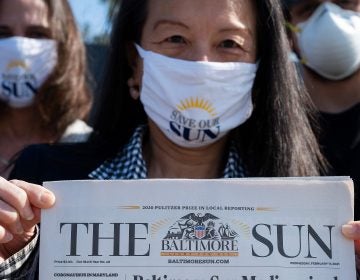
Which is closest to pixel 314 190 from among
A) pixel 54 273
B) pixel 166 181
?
pixel 166 181

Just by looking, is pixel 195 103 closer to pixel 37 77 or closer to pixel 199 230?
pixel 199 230

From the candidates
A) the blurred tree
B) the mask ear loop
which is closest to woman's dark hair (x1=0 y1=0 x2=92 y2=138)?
Answer: the blurred tree

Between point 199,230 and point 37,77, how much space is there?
195 centimetres

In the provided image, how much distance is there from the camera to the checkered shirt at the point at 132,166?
2357mm

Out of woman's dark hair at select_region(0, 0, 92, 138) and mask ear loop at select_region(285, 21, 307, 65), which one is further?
woman's dark hair at select_region(0, 0, 92, 138)

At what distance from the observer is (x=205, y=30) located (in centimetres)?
227

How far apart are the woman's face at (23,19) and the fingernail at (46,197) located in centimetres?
186

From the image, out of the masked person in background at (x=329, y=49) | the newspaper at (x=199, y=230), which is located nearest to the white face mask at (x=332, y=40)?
the masked person in background at (x=329, y=49)

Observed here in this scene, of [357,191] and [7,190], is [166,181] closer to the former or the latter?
[7,190]

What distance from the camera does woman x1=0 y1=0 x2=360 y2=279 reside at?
90.5 inches

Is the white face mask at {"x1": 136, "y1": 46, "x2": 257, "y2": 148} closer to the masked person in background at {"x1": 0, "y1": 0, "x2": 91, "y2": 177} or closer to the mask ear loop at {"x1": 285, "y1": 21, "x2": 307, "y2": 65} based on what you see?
the mask ear loop at {"x1": 285, "y1": 21, "x2": 307, "y2": 65}

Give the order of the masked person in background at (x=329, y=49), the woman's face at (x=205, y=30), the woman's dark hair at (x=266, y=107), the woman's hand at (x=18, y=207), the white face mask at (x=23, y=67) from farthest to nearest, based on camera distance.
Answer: the white face mask at (x=23, y=67)
the masked person in background at (x=329, y=49)
the woman's dark hair at (x=266, y=107)
the woman's face at (x=205, y=30)
the woman's hand at (x=18, y=207)

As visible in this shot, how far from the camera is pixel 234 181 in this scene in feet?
5.69

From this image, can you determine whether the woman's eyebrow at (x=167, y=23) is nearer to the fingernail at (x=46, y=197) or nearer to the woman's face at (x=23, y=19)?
the fingernail at (x=46, y=197)
